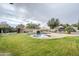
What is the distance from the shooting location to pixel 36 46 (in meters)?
2.37

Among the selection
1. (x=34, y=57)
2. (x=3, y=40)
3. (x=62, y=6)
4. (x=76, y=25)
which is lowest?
(x=34, y=57)

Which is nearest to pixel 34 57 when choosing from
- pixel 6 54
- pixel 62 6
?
pixel 6 54

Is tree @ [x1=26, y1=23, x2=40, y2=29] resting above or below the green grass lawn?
above

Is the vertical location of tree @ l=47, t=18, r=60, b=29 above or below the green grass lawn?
above

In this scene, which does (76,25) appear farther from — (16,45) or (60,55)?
(16,45)

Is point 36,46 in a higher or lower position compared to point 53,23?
lower

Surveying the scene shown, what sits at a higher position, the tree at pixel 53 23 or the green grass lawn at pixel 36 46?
the tree at pixel 53 23

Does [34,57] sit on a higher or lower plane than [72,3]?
lower

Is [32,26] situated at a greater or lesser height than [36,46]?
greater

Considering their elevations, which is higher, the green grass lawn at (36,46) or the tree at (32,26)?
the tree at (32,26)

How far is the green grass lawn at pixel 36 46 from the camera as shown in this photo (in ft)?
7.72

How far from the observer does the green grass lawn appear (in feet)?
7.72

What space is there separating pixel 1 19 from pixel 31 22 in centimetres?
32

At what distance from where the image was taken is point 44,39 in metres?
2.39
